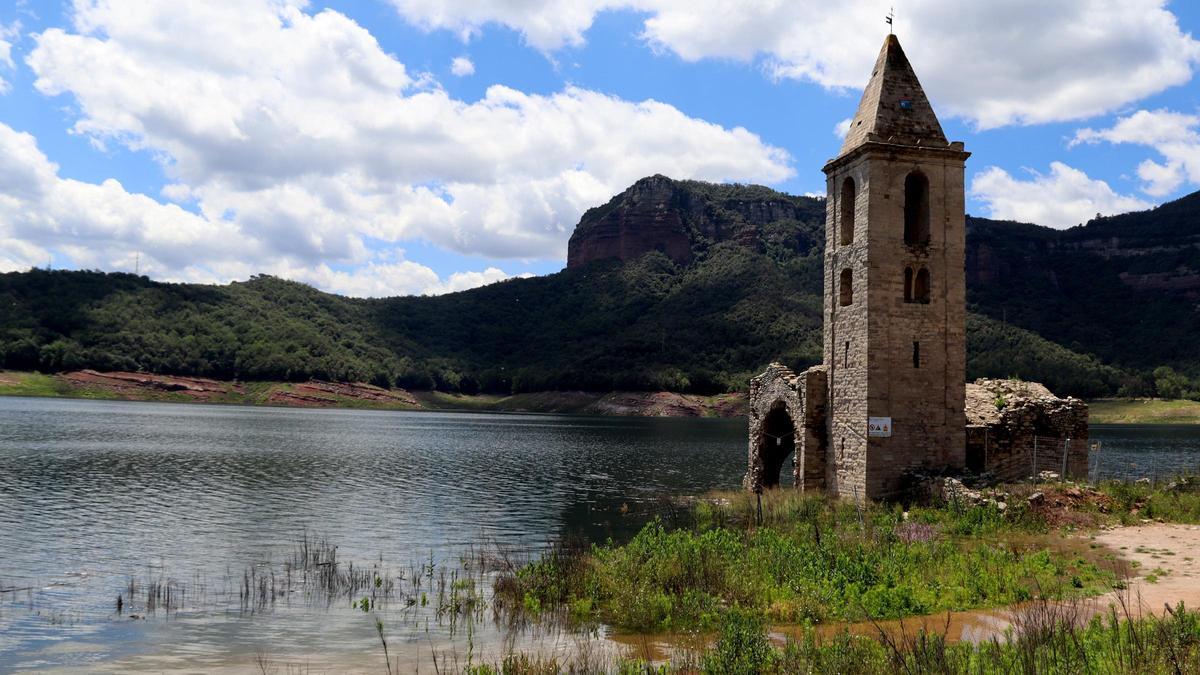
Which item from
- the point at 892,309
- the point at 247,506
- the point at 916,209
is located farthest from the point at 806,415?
the point at 247,506

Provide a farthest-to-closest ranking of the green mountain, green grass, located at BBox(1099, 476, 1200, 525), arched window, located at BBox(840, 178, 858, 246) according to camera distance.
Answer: the green mountain
arched window, located at BBox(840, 178, 858, 246)
green grass, located at BBox(1099, 476, 1200, 525)

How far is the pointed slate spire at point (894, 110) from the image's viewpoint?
89.7 feet

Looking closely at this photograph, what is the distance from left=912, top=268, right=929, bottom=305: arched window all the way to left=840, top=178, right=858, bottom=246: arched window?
2.51 m

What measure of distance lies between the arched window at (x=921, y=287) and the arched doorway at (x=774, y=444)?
288 inches

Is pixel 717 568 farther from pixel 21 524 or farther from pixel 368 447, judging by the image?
pixel 368 447

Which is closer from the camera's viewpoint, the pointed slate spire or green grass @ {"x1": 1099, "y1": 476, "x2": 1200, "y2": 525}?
green grass @ {"x1": 1099, "y1": 476, "x2": 1200, "y2": 525}

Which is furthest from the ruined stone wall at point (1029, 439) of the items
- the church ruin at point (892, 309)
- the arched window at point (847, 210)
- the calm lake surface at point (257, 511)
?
the calm lake surface at point (257, 511)

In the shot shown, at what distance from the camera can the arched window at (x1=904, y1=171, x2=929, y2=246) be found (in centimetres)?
2738

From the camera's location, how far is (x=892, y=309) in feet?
86.6

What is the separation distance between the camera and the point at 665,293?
176 meters

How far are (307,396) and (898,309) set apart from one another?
379 ft

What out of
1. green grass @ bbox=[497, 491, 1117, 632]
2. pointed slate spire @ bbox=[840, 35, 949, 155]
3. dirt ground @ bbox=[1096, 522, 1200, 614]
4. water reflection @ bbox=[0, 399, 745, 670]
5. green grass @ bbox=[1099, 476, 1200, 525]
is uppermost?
pointed slate spire @ bbox=[840, 35, 949, 155]

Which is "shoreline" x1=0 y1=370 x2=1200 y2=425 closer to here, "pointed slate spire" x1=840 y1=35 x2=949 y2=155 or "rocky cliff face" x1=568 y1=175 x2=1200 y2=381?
"rocky cliff face" x1=568 y1=175 x2=1200 y2=381

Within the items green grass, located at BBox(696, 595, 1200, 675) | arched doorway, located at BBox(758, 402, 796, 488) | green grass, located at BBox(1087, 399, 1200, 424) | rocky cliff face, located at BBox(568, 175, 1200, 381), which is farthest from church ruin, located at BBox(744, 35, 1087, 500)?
rocky cliff face, located at BBox(568, 175, 1200, 381)
